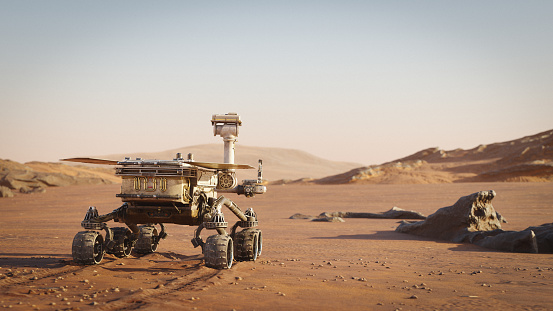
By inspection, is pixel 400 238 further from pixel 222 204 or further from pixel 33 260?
pixel 33 260

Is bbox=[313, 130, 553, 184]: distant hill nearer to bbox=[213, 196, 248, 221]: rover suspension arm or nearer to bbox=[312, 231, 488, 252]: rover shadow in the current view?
bbox=[312, 231, 488, 252]: rover shadow

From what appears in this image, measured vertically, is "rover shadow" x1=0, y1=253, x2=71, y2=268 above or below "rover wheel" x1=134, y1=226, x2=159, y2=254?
below

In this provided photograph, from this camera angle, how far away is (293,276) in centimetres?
732

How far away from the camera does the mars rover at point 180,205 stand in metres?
7.34

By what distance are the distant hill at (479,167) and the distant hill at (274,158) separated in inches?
1791

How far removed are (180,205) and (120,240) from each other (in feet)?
5.91

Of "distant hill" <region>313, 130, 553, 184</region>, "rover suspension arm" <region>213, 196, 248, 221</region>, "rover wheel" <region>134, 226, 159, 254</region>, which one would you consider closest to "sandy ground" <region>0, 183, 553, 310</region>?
"rover wheel" <region>134, 226, 159, 254</region>

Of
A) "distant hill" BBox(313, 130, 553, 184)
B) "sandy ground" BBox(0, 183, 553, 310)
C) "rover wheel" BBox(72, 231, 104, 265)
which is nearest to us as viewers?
"sandy ground" BBox(0, 183, 553, 310)

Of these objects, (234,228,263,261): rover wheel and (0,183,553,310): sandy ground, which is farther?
(234,228,263,261): rover wheel

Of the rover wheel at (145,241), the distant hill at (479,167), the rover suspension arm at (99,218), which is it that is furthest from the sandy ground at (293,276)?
the distant hill at (479,167)

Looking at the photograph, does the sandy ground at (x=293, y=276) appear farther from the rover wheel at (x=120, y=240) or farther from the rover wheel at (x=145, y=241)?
the rover wheel at (x=145, y=241)

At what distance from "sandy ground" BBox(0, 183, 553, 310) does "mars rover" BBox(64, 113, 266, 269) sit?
13.0 inches

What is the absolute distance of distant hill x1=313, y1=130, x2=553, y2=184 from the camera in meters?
40.1

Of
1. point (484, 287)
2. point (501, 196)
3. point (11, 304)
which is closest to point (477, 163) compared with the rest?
point (501, 196)
